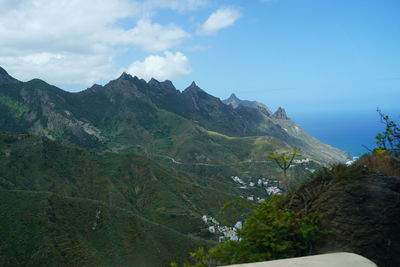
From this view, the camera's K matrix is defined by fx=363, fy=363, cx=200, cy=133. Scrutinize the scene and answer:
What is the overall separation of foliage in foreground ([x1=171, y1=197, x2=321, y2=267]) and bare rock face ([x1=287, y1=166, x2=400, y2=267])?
30 centimetres

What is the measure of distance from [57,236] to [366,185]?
170 ft

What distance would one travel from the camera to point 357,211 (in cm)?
613

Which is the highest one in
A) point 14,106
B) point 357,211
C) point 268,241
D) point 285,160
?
point 14,106

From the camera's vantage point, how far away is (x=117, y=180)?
97625 millimetres

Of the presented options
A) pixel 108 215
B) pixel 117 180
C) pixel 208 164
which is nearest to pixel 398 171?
pixel 108 215

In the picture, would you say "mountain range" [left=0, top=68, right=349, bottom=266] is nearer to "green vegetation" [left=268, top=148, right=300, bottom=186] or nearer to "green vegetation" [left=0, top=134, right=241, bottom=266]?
"green vegetation" [left=0, top=134, right=241, bottom=266]

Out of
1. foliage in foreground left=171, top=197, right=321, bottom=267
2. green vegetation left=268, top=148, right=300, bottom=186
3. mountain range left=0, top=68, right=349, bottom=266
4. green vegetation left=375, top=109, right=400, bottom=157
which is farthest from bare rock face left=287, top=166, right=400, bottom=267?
green vegetation left=375, top=109, right=400, bottom=157

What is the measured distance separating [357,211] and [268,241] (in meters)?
1.63

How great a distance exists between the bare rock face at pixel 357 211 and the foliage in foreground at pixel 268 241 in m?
0.30

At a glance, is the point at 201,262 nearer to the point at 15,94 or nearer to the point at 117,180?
the point at 117,180

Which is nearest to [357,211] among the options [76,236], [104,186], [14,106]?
[76,236]

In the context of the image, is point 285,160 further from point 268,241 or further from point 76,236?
point 76,236

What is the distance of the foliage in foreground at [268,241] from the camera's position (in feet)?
19.2

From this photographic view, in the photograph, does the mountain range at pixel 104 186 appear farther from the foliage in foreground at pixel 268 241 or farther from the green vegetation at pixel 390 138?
the green vegetation at pixel 390 138
